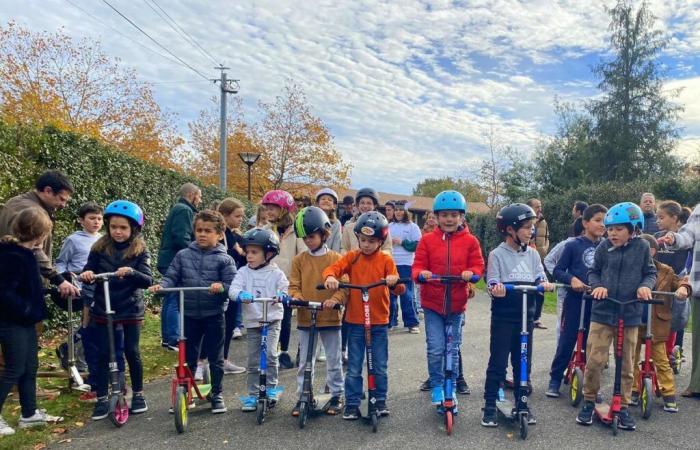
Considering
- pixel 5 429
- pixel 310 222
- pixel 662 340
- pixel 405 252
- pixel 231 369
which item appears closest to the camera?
pixel 5 429

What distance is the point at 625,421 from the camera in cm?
476

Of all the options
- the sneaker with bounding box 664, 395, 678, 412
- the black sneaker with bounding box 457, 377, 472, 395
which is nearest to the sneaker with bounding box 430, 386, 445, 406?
the black sneaker with bounding box 457, 377, 472, 395

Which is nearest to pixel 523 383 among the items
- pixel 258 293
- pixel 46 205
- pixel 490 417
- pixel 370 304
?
pixel 490 417

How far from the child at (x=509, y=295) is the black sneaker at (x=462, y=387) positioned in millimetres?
844

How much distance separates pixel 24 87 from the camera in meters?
25.5

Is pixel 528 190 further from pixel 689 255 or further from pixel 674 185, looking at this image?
pixel 689 255

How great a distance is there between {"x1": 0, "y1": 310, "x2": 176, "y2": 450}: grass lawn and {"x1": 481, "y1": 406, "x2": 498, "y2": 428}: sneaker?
3779mm

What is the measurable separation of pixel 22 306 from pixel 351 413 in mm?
3124

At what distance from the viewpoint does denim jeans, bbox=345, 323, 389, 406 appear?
4.94 meters

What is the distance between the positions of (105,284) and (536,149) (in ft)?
128

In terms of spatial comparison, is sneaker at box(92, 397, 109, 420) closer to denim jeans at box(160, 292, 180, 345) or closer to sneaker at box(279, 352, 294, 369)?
sneaker at box(279, 352, 294, 369)

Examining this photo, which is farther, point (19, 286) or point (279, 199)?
point (279, 199)

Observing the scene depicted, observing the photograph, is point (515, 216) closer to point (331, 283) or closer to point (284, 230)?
point (331, 283)

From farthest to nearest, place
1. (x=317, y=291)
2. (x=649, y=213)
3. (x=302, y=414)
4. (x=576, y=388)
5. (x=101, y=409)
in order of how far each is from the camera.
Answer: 1. (x=649, y=213)
2. (x=576, y=388)
3. (x=317, y=291)
4. (x=101, y=409)
5. (x=302, y=414)
